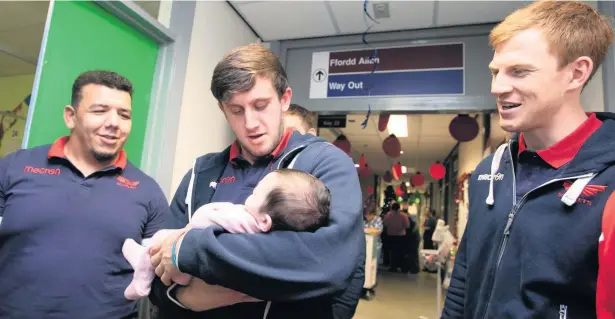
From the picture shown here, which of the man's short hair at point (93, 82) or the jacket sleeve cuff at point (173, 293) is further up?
the man's short hair at point (93, 82)

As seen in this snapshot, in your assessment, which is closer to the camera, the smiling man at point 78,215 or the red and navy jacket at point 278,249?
the red and navy jacket at point 278,249

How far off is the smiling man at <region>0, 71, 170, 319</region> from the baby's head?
100cm

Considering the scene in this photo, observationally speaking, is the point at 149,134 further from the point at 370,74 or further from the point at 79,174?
the point at 370,74

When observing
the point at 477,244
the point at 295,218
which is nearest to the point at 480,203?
the point at 477,244

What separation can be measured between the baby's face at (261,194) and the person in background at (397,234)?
856 centimetres

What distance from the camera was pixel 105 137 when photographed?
1.74 meters

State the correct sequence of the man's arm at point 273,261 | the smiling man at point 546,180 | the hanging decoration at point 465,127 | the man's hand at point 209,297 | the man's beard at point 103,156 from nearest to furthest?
the man's arm at point 273,261, the man's hand at point 209,297, the smiling man at point 546,180, the man's beard at point 103,156, the hanging decoration at point 465,127

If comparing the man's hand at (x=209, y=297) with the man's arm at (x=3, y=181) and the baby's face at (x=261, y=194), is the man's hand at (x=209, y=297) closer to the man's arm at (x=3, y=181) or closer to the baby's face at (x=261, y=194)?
the baby's face at (x=261, y=194)

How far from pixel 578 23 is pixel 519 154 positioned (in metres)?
0.44

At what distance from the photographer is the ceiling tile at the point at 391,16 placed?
299 cm

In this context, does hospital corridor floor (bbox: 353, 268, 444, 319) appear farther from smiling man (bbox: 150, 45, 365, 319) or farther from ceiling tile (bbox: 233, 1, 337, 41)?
smiling man (bbox: 150, 45, 365, 319)

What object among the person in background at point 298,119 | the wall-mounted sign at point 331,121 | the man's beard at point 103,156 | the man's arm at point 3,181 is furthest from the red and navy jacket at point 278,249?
the wall-mounted sign at point 331,121

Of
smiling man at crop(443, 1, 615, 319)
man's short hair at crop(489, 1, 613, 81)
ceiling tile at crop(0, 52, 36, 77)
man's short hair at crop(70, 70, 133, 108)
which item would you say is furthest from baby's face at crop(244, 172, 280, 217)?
ceiling tile at crop(0, 52, 36, 77)

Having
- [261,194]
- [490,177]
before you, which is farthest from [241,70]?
[490,177]
